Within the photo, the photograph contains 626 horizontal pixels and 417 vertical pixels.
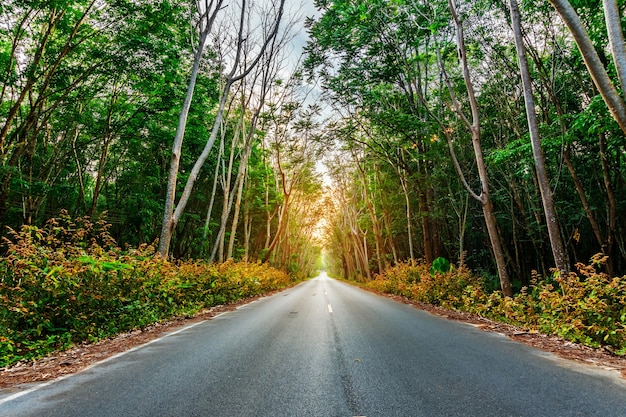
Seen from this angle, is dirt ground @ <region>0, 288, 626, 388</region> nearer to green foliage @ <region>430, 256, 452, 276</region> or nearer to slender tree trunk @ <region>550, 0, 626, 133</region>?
slender tree trunk @ <region>550, 0, 626, 133</region>

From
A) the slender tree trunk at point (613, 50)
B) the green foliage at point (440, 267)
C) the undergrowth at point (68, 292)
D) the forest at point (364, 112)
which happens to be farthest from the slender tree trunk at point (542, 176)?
the undergrowth at point (68, 292)

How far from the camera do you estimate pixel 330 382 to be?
12.6ft

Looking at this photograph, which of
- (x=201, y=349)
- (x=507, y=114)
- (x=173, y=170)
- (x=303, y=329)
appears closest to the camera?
(x=201, y=349)

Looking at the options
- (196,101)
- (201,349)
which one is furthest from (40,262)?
(196,101)

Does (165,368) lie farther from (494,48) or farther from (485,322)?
(494,48)

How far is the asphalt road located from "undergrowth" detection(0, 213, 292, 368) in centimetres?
163

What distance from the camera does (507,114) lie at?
13.6m

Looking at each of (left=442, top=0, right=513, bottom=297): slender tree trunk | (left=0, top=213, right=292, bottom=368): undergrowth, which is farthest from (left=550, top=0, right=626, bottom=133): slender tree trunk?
(left=0, top=213, right=292, bottom=368): undergrowth

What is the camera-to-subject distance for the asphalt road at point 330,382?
122 inches

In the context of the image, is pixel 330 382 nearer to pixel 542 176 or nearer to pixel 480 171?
pixel 542 176

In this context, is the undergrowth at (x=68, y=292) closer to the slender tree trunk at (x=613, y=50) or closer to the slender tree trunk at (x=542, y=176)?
the slender tree trunk at (x=613, y=50)

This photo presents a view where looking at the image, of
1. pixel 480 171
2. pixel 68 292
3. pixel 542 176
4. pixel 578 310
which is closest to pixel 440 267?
pixel 480 171

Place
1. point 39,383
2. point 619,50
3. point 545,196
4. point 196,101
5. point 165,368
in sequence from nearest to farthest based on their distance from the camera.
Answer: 1. point 39,383
2. point 165,368
3. point 619,50
4. point 545,196
5. point 196,101

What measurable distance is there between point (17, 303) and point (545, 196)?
37.7 feet
